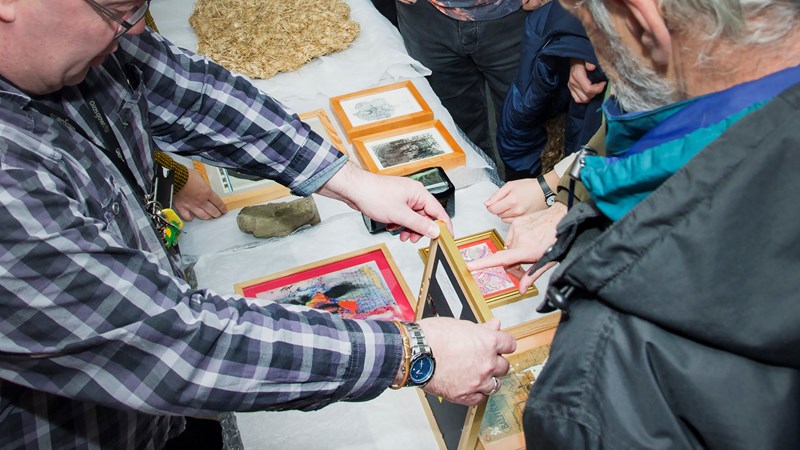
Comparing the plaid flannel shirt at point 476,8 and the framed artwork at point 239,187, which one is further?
the plaid flannel shirt at point 476,8

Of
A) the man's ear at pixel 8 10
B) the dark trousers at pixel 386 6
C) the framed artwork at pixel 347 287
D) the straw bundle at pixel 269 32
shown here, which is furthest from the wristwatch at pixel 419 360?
the dark trousers at pixel 386 6

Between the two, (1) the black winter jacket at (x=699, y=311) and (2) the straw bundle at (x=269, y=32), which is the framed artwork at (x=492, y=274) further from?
(2) the straw bundle at (x=269, y=32)

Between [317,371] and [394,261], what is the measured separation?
61cm

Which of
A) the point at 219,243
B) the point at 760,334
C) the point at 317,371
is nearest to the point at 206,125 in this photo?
the point at 219,243

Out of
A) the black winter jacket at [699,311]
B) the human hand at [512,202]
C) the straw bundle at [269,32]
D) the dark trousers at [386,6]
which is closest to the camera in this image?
the black winter jacket at [699,311]

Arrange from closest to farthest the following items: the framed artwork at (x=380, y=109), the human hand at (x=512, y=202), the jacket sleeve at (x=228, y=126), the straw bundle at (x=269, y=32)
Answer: the jacket sleeve at (x=228, y=126) → the human hand at (x=512, y=202) → the framed artwork at (x=380, y=109) → the straw bundle at (x=269, y=32)

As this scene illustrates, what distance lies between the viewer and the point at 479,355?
Answer: 1.07m

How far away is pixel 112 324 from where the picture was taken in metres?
0.86

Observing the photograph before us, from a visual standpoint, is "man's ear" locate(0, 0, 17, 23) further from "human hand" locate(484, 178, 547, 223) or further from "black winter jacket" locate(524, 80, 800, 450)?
"human hand" locate(484, 178, 547, 223)

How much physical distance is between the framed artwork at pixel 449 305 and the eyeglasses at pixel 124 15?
2.19 ft

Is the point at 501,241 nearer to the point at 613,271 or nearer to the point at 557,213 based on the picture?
the point at 557,213

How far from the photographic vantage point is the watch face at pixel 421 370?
1.07 m

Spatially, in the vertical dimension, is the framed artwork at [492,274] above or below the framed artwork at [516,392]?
below

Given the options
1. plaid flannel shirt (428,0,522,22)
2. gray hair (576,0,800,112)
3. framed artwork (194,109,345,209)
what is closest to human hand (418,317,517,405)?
gray hair (576,0,800,112)
